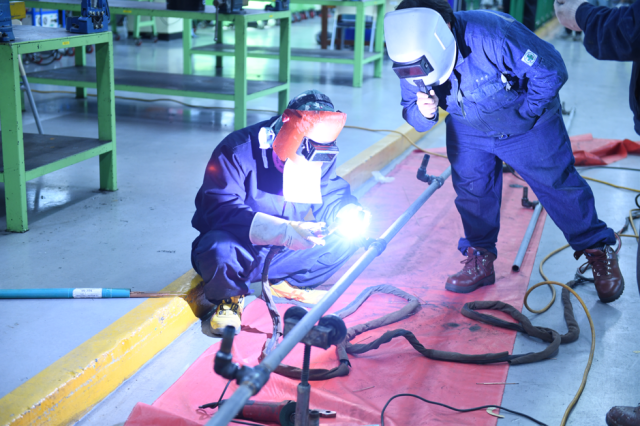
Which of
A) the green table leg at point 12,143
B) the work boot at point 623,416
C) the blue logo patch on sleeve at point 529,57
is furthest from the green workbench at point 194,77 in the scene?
the work boot at point 623,416

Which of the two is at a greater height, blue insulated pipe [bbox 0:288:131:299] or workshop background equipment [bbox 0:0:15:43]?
workshop background equipment [bbox 0:0:15:43]

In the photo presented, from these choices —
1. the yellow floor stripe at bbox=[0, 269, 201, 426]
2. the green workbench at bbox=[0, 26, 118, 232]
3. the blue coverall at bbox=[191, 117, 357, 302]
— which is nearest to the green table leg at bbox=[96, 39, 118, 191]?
the green workbench at bbox=[0, 26, 118, 232]

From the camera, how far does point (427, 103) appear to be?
2.64m

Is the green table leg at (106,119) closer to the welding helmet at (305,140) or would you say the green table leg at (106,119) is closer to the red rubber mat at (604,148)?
the welding helmet at (305,140)

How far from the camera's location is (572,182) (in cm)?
299

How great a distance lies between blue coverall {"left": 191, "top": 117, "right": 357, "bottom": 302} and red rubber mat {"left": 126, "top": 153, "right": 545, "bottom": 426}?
269mm

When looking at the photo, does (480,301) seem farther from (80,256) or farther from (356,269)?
(80,256)

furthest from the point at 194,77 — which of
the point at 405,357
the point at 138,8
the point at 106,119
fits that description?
the point at 405,357

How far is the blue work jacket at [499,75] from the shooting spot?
2.57 m

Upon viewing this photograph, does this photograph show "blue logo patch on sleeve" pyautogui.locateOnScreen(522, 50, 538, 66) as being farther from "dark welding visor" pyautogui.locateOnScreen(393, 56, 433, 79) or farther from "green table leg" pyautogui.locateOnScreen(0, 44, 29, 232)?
"green table leg" pyautogui.locateOnScreen(0, 44, 29, 232)

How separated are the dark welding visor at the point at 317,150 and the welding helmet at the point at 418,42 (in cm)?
41

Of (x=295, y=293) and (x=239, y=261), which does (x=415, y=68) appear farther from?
(x=295, y=293)

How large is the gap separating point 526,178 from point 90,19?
108 inches

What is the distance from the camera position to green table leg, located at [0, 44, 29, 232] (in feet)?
10.7
